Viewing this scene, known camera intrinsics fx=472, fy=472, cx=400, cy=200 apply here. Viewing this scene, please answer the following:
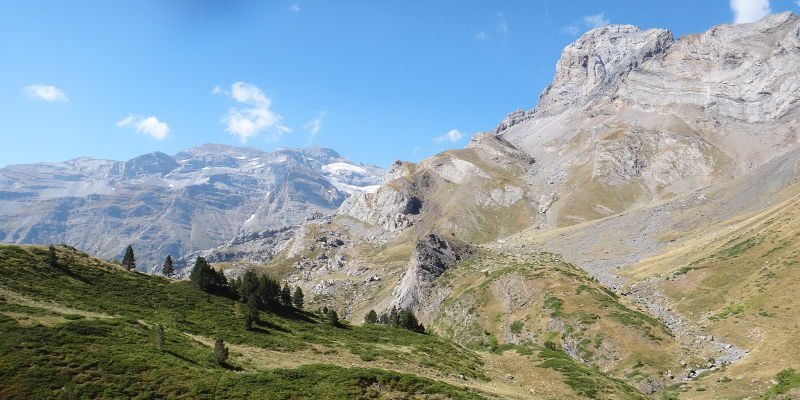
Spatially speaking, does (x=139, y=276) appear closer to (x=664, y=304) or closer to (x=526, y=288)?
(x=526, y=288)

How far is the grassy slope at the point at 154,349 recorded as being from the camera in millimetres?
30922

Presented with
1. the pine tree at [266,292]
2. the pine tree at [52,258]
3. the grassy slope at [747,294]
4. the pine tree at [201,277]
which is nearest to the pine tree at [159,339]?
the pine tree at [266,292]

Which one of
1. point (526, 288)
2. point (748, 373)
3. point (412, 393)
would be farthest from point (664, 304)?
point (412, 393)

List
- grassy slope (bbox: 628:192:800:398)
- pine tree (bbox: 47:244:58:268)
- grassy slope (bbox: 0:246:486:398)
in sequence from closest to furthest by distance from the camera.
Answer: grassy slope (bbox: 0:246:486:398)
pine tree (bbox: 47:244:58:268)
grassy slope (bbox: 628:192:800:398)

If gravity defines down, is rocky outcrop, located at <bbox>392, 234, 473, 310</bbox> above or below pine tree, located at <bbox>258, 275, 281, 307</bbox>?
above

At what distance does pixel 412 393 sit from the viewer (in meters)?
35.5

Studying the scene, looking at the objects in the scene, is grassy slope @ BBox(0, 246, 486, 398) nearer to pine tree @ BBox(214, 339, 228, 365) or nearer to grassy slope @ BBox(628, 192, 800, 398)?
pine tree @ BBox(214, 339, 228, 365)

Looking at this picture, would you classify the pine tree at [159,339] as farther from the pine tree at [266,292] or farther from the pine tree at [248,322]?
the pine tree at [266,292]

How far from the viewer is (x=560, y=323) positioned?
78.6 meters

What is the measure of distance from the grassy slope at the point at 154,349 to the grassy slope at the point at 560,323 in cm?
1922

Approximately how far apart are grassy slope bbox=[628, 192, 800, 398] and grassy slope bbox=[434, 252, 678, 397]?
28.3ft

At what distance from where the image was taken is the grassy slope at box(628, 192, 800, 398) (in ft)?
179

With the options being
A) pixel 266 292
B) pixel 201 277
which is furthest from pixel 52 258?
pixel 266 292

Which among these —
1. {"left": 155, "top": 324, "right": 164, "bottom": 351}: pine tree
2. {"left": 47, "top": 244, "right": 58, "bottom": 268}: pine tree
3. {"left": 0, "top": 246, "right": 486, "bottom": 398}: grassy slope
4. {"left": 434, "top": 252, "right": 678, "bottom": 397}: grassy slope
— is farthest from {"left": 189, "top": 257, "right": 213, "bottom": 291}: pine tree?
{"left": 434, "top": 252, "right": 678, "bottom": 397}: grassy slope
